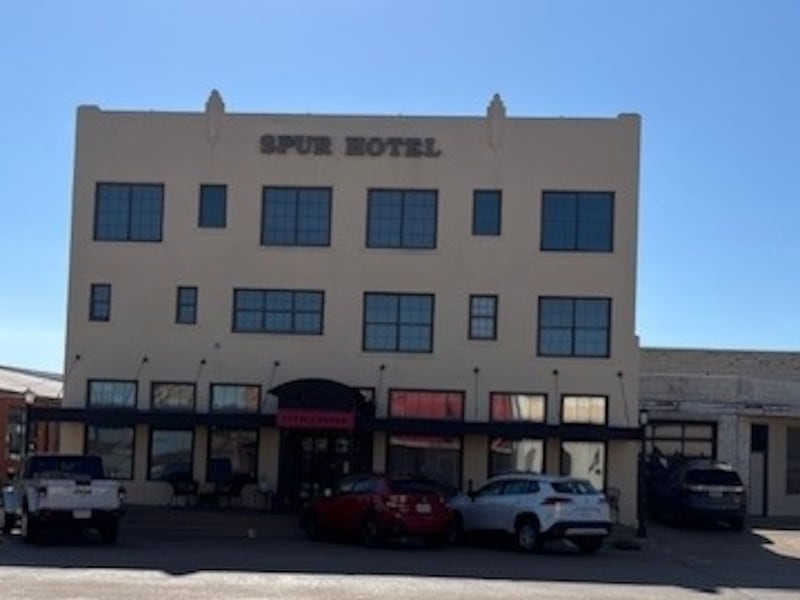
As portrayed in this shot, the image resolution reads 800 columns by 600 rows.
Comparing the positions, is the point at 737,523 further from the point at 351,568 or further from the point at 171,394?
the point at 351,568

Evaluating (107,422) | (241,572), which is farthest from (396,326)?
(241,572)

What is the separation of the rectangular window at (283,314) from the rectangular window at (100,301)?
3.67 m

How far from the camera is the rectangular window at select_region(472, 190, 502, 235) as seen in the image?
3756 centimetres

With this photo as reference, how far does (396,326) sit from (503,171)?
Answer: 533 centimetres

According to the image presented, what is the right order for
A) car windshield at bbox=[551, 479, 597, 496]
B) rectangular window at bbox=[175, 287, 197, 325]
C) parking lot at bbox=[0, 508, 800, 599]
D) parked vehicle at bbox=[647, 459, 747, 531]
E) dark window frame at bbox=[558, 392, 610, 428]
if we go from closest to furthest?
1. parking lot at bbox=[0, 508, 800, 599]
2. car windshield at bbox=[551, 479, 597, 496]
3. parked vehicle at bbox=[647, 459, 747, 531]
4. dark window frame at bbox=[558, 392, 610, 428]
5. rectangular window at bbox=[175, 287, 197, 325]

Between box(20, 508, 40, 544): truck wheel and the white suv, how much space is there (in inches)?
366

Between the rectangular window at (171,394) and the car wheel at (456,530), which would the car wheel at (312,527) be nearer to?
the car wheel at (456,530)

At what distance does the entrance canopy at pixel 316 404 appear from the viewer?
3488cm

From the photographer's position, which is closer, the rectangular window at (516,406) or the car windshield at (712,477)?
the car windshield at (712,477)

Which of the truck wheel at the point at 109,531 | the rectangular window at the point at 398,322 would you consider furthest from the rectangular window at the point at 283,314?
the truck wheel at the point at 109,531

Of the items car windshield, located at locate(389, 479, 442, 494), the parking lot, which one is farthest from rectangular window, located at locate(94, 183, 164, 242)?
car windshield, located at locate(389, 479, 442, 494)

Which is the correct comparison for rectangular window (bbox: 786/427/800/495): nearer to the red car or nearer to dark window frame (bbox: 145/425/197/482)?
the red car

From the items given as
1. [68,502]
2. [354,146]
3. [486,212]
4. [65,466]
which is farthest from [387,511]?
[354,146]

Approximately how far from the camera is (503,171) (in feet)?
123
